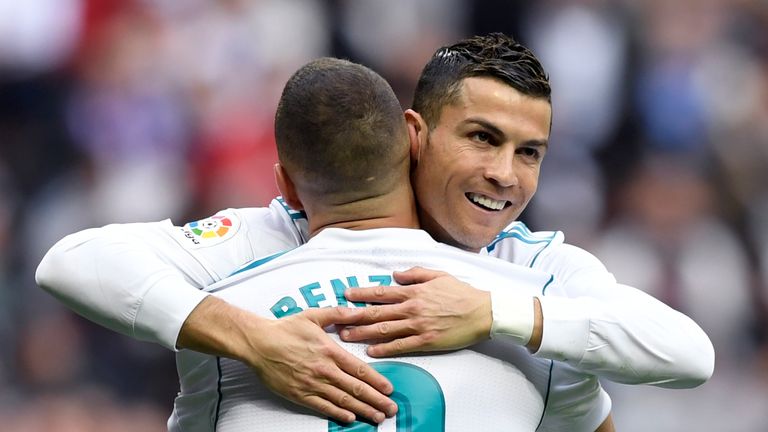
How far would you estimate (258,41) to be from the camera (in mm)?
6293

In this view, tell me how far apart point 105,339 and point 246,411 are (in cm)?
349

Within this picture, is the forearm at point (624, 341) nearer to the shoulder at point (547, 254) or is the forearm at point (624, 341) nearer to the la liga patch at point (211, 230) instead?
the shoulder at point (547, 254)

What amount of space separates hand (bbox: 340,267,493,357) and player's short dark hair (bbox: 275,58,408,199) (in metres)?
0.28

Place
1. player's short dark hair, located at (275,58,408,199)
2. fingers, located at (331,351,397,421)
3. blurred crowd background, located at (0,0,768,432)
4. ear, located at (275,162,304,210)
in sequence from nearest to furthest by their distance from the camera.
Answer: fingers, located at (331,351,397,421) < player's short dark hair, located at (275,58,408,199) < ear, located at (275,162,304,210) < blurred crowd background, located at (0,0,768,432)

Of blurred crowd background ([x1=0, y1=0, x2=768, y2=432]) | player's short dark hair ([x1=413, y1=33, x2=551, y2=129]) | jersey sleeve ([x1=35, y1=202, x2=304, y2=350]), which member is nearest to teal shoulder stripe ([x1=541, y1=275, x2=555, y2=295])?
player's short dark hair ([x1=413, y1=33, x2=551, y2=129])

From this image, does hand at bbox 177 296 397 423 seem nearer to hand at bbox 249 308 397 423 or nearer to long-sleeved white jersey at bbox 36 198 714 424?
hand at bbox 249 308 397 423

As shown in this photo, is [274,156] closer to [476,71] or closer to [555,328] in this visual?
→ [476,71]

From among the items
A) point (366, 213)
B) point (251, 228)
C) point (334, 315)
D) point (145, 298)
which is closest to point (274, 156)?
point (251, 228)

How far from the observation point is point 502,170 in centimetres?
268

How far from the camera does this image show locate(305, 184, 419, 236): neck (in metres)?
2.57

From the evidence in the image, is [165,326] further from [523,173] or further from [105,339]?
[105,339]

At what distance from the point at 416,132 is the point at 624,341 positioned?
0.78 meters

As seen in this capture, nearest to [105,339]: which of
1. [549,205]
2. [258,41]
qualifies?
[258,41]

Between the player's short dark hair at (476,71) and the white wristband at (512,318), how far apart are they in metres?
0.57
